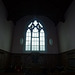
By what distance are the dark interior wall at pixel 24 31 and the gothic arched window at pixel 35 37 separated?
1.31ft

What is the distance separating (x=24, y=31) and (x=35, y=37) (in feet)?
4.13

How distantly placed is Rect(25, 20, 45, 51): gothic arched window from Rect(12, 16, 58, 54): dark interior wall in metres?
0.40

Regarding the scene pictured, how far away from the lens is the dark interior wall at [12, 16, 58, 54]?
818 centimetres

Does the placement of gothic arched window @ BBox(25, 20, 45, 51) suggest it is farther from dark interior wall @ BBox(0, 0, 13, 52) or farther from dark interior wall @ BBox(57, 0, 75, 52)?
dark interior wall @ BBox(57, 0, 75, 52)

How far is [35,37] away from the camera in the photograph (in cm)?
864

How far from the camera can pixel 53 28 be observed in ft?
28.9

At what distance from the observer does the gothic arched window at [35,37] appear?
8375mm
